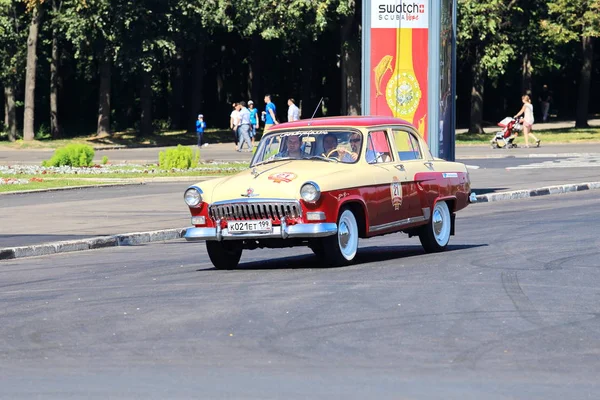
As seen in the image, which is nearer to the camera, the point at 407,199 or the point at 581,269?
the point at 581,269

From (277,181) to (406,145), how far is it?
2521 mm

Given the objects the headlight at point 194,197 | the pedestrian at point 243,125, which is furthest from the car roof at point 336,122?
the pedestrian at point 243,125

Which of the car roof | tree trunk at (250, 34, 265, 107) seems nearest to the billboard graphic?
the car roof

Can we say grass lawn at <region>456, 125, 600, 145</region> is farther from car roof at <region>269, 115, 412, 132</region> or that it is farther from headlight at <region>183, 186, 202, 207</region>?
headlight at <region>183, 186, 202, 207</region>

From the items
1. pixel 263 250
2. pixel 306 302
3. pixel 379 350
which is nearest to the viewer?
pixel 379 350

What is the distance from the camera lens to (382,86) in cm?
2497

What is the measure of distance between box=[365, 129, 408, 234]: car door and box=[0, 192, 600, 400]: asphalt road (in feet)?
1.71

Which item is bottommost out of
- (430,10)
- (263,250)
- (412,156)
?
(263,250)

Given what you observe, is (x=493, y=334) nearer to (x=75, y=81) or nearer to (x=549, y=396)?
(x=549, y=396)

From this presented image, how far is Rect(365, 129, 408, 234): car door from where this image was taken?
1509 cm

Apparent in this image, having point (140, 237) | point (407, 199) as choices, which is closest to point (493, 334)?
point (407, 199)

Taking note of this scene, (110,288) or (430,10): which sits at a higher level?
(430,10)

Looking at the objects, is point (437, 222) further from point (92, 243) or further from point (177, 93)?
point (177, 93)

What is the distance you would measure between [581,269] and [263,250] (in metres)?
5.19
